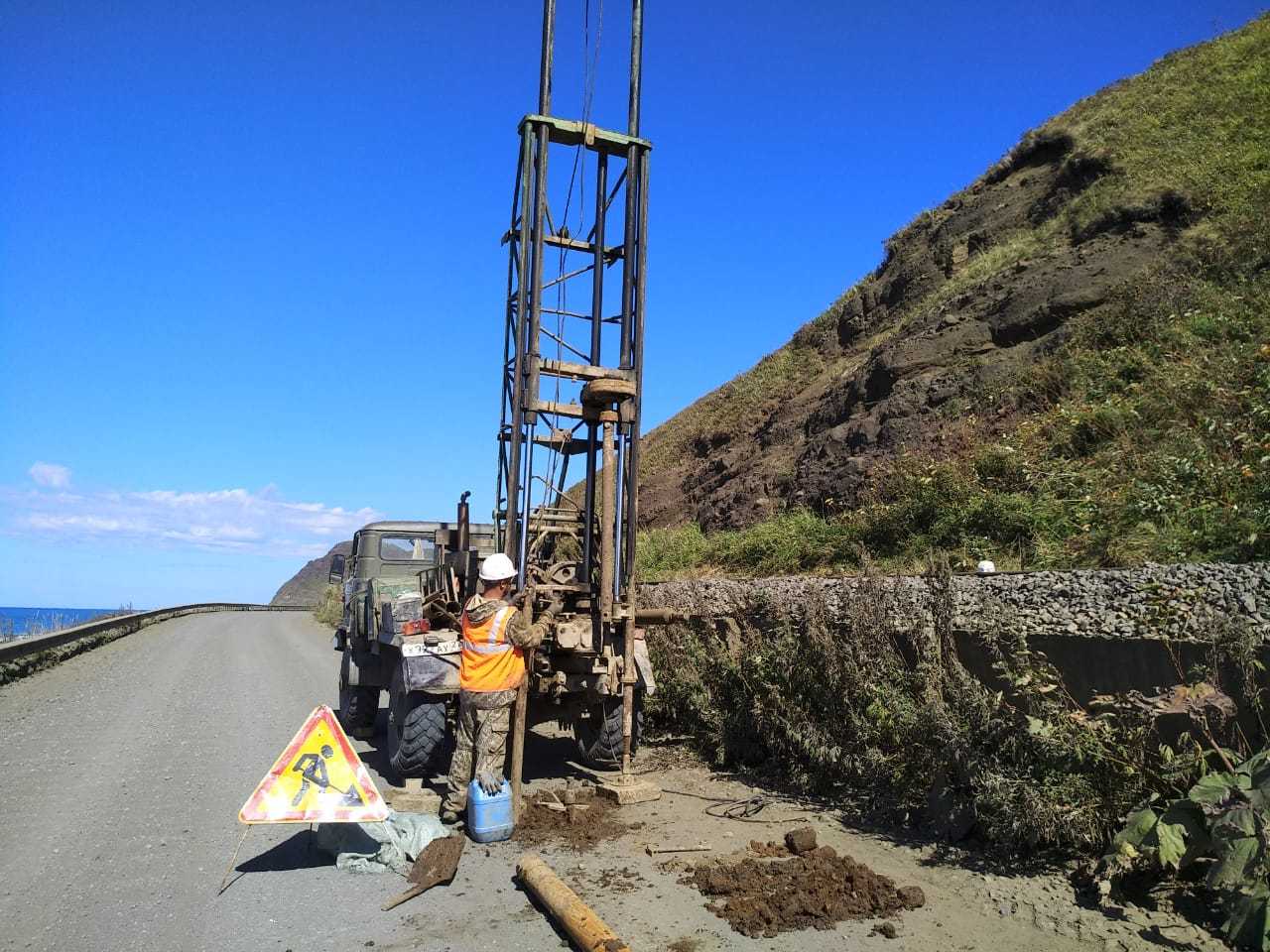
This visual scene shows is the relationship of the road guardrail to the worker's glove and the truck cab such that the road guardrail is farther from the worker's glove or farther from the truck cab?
the worker's glove

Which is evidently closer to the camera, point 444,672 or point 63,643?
point 444,672

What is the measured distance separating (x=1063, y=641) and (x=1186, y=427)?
6.03 m

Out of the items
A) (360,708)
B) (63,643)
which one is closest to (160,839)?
(360,708)

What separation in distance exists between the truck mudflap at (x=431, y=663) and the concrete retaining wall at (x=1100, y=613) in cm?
306

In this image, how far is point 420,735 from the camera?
24.8ft

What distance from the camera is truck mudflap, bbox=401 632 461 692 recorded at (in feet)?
24.8

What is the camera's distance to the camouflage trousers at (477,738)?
6.75 m

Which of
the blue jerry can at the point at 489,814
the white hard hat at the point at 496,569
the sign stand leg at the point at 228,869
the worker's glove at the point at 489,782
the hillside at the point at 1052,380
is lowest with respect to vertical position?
the sign stand leg at the point at 228,869

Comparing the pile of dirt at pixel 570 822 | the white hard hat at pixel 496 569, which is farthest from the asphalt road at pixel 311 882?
the white hard hat at pixel 496 569

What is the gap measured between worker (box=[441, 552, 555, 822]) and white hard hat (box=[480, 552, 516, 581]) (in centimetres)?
1

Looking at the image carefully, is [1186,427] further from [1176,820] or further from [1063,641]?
[1176,820]

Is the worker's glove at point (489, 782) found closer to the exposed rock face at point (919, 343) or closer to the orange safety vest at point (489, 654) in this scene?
the orange safety vest at point (489, 654)

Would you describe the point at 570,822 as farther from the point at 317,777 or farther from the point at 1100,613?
the point at 1100,613

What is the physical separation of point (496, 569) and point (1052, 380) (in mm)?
10568
